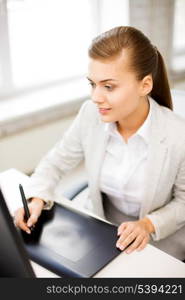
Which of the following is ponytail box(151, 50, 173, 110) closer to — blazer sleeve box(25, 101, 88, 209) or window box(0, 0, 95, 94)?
blazer sleeve box(25, 101, 88, 209)

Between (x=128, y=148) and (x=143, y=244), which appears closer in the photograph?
(x=143, y=244)

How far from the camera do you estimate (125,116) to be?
4.21 feet

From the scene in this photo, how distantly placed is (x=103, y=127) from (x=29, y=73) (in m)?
1.24

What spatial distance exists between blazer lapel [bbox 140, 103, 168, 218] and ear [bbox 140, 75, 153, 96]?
90 mm

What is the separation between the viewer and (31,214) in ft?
3.70

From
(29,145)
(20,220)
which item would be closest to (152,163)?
(20,220)

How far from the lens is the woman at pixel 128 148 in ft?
3.84

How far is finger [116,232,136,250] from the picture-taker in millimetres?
1003

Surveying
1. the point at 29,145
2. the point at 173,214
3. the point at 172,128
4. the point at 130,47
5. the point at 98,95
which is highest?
the point at 130,47

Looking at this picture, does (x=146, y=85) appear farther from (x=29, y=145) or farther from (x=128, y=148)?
(x=29, y=145)

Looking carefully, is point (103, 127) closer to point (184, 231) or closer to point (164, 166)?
point (164, 166)

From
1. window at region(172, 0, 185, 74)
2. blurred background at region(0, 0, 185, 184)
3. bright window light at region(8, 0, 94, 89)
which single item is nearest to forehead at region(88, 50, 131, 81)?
blurred background at region(0, 0, 185, 184)

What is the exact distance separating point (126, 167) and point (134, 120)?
171 millimetres

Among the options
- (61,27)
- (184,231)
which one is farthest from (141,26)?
(184,231)
